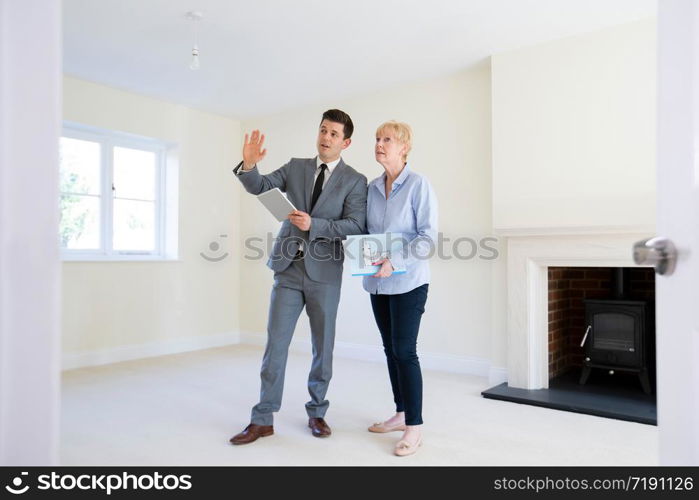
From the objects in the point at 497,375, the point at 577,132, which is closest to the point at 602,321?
the point at 497,375

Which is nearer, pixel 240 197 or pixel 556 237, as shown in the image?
pixel 556 237

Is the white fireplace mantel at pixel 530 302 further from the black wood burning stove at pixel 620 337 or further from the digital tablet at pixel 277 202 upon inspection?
the digital tablet at pixel 277 202

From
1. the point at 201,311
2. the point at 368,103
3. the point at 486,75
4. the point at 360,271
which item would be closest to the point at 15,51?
the point at 360,271

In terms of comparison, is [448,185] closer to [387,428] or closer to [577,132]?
[577,132]

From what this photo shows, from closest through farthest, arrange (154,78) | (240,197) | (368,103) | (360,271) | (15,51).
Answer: (15,51)
(360,271)
(154,78)
(368,103)
(240,197)

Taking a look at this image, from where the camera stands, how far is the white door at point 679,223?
29.6 inches

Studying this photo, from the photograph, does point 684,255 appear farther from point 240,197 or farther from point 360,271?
point 240,197

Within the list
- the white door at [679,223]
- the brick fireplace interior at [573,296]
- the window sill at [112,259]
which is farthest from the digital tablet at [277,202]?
the window sill at [112,259]

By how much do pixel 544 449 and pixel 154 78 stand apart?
3930 mm

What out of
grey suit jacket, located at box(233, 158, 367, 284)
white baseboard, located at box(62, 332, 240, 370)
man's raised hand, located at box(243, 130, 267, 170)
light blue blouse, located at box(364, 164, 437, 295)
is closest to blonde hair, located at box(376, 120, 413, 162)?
light blue blouse, located at box(364, 164, 437, 295)

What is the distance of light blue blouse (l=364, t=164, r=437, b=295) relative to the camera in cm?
238

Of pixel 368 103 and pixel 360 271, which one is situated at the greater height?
pixel 368 103

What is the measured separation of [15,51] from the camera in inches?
29.1

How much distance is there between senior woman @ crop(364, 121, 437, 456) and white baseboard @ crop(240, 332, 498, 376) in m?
1.68
